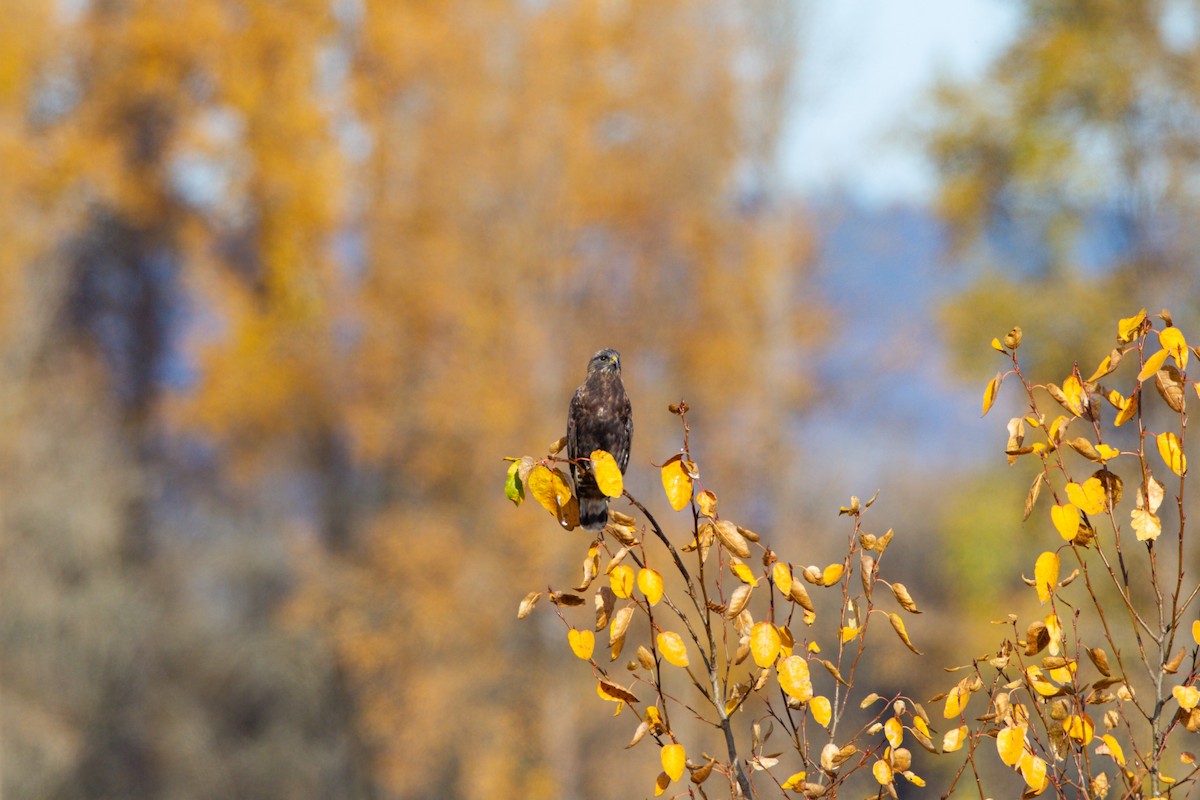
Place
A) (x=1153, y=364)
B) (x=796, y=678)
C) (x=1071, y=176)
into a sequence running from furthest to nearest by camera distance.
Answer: (x=1071, y=176) < (x=796, y=678) < (x=1153, y=364)

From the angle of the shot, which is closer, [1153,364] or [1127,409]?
[1153,364]

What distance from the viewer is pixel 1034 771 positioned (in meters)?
2.05

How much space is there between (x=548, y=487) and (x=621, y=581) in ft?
0.66

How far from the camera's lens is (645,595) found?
2127 mm

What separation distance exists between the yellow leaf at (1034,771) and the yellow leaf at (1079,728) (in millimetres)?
128

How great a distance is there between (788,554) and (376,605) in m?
4.70

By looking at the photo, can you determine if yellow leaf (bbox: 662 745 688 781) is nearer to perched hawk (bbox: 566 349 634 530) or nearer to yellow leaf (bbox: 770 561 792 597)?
yellow leaf (bbox: 770 561 792 597)

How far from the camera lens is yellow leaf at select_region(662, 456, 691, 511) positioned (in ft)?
6.86

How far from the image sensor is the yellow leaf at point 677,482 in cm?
209

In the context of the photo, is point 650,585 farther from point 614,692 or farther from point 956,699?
point 956,699

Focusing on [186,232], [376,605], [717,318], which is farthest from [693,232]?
[186,232]

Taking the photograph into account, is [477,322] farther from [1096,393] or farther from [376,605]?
[1096,393]

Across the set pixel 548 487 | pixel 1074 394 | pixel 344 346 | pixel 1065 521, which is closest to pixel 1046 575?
pixel 1065 521

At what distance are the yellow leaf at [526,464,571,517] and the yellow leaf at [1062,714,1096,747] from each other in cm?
94
